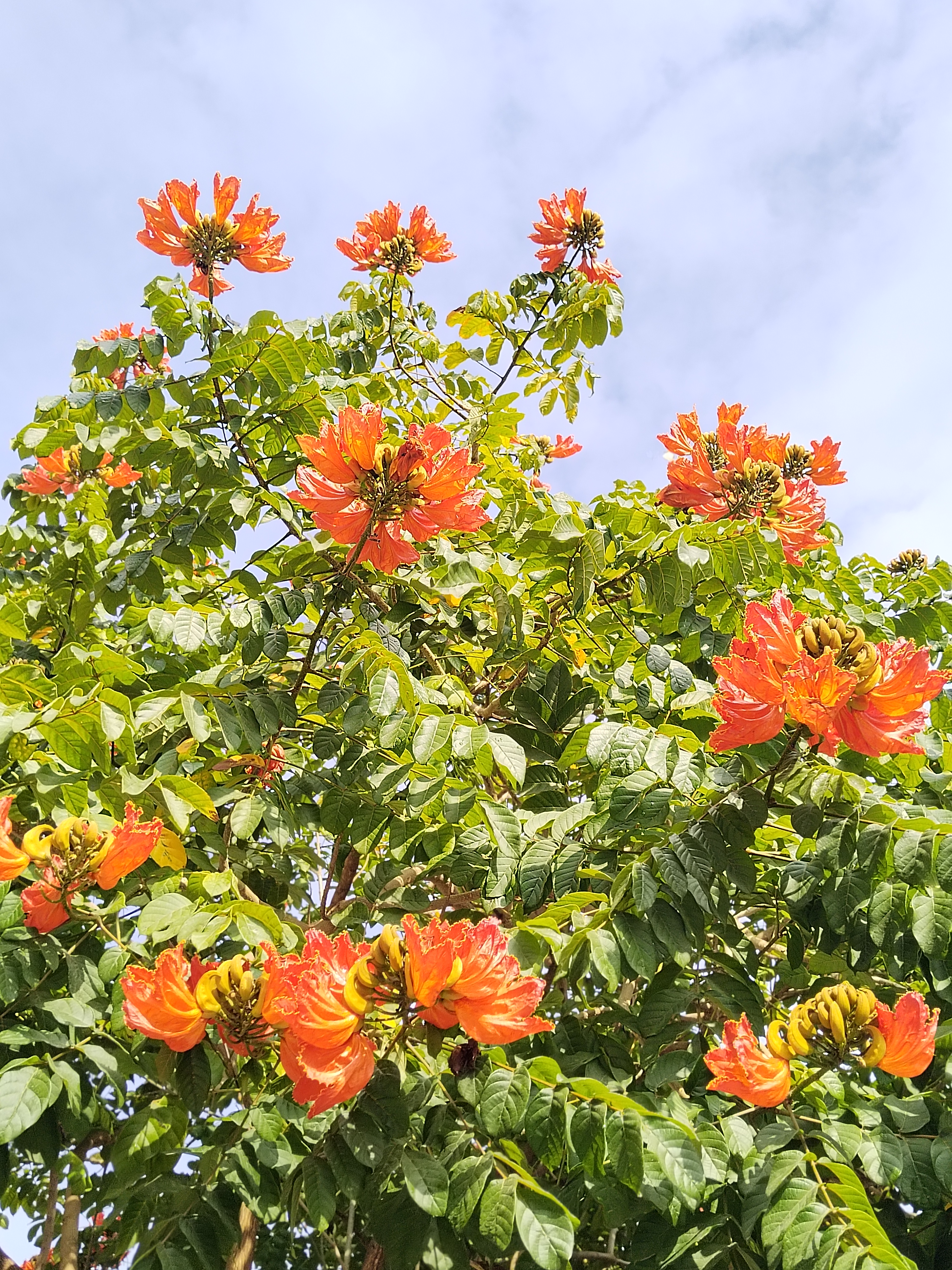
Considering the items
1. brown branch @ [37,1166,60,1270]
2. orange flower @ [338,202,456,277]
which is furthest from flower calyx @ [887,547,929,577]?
brown branch @ [37,1166,60,1270]

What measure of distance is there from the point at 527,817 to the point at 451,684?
1.72 ft

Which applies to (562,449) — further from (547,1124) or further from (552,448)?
(547,1124)

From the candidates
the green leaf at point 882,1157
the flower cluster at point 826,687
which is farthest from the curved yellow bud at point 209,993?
the green leaf at point 882,1157

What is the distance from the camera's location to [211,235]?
3.05 metres

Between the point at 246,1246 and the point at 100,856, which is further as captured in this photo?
the point at 246,1246

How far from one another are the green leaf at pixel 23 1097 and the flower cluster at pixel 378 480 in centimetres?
125

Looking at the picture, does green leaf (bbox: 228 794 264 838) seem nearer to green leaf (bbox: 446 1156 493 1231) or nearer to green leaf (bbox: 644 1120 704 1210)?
green leaf (bbox: 446 1156 493 1231)

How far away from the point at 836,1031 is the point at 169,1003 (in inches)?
50.8

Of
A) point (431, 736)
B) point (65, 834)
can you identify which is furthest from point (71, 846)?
point (431, 736)

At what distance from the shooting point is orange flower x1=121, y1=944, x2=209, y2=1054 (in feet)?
5.77

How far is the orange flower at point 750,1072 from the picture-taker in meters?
1.85

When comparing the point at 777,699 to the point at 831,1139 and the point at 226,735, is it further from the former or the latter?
the point at 226,735

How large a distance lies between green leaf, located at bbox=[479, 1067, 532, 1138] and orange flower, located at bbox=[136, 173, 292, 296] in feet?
8.23

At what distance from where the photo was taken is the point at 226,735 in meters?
2.32
